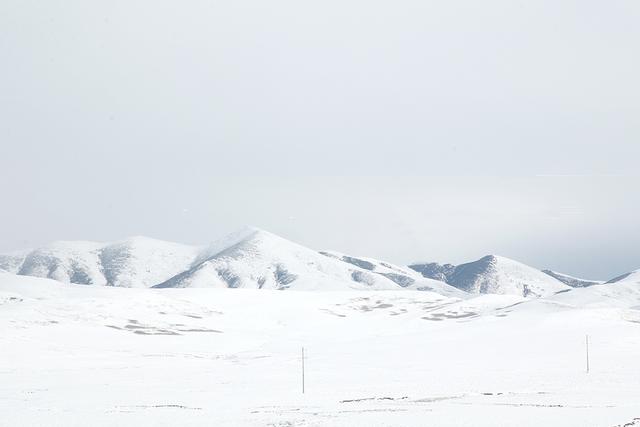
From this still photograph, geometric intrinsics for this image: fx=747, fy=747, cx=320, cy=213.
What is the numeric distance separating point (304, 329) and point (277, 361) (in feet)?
304

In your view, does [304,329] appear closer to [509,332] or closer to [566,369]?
[509,332]

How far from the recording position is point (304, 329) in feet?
631

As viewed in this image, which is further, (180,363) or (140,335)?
(140,335)

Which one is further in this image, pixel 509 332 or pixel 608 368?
pixel 509 332

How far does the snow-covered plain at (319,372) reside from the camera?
1940 inches

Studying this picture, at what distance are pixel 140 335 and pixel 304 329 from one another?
5280 centimetres

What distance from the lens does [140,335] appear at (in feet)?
495

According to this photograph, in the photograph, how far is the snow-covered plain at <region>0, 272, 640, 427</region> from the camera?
49.3m

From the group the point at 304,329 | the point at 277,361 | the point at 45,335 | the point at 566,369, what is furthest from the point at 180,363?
the point at 304,329

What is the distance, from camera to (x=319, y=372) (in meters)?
85.0

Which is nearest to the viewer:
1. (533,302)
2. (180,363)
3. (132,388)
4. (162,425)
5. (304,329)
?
(162,425)

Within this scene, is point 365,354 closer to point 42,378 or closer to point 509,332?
point 509,332

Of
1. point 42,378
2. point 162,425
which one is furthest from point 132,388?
point 162,425

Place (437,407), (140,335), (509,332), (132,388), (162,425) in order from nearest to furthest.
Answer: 1. (162,425)
2. (437,407)
3. (132,388)
4. (509,332)
5. (140,335)
